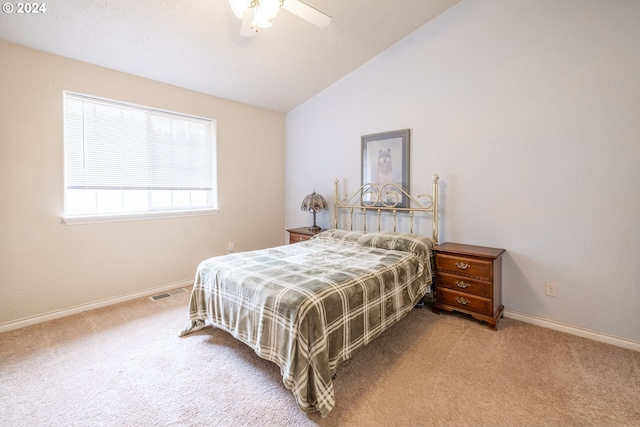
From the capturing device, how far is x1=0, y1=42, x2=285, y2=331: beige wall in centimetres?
251

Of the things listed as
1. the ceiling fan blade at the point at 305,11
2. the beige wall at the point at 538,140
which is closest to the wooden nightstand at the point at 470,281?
the beige wall at the point at 538,140

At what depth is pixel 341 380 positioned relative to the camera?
187 centimetres

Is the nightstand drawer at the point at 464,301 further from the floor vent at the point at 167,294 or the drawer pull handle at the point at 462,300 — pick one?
the floor vent at the point at 167,294

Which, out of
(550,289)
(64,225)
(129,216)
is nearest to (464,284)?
(550,289)

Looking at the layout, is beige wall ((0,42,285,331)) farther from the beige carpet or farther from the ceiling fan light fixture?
the ceiling fan light fixture

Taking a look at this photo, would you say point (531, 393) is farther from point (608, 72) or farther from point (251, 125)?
point (251, 125)

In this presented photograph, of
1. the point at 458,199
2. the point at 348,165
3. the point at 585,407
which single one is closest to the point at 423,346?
the point at 585,407

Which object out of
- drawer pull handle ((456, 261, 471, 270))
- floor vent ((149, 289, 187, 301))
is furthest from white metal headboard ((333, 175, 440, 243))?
floor vent ((149, 289, 187, 301))

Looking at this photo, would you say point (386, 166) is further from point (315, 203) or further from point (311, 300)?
point (311, 300)

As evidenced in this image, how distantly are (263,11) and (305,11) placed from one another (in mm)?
337

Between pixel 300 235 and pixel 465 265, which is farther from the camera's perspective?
pixel 300 235

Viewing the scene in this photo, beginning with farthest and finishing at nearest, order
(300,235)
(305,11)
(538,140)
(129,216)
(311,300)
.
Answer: (300,235), (129,216), (538,140), (305,11), (311,300)

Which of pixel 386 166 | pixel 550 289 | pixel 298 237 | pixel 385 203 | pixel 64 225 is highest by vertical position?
pixel 386 166

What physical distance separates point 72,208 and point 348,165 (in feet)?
10.1
